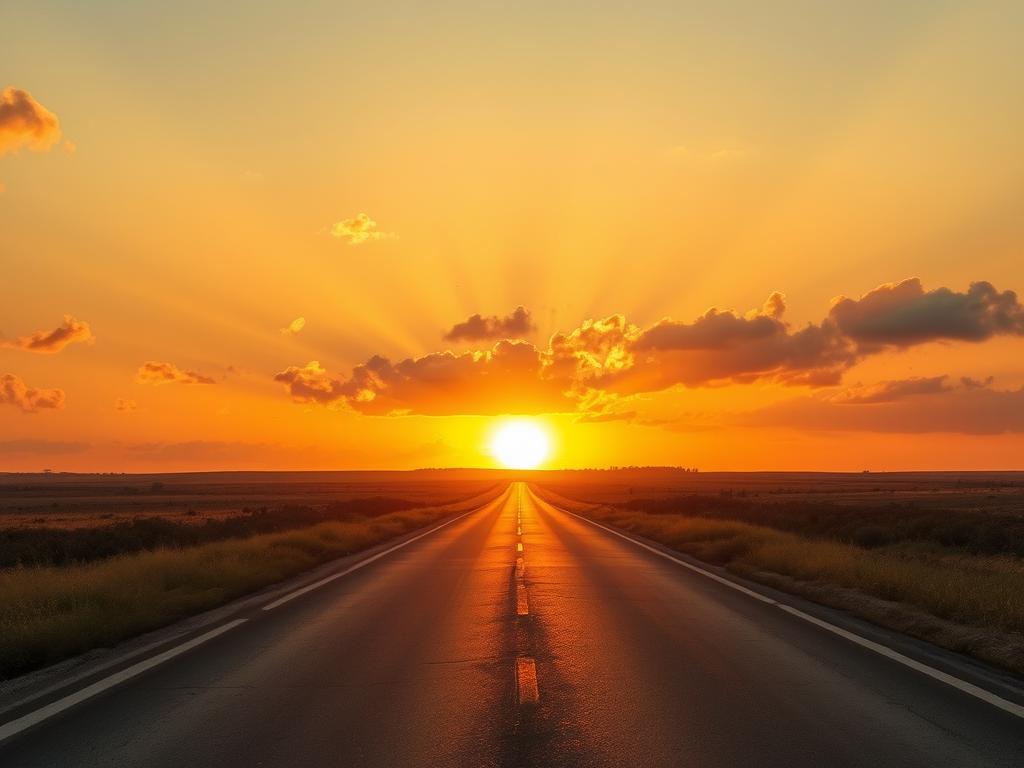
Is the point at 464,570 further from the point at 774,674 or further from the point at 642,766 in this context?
the point at 642,766

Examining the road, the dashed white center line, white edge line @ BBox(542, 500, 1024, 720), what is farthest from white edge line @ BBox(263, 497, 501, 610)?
white edge line @ BBox(542, 500, 1024, 720)

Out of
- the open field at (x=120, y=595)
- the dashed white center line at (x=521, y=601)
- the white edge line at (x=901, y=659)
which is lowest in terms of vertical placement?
the white edge line at (x=901, y=659)

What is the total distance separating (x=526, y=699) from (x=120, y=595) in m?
8.25

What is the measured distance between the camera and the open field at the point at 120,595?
986cm

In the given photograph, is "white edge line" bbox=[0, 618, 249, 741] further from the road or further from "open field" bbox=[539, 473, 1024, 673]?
"open field" bbox=[539, 473, 1024, 673]

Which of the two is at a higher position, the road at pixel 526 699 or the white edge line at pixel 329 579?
the white edge line at pixel 329 579

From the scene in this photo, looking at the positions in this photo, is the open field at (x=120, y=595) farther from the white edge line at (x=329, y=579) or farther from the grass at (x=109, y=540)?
the grass at (x=109, y=540)

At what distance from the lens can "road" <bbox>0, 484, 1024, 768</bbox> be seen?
586 cm

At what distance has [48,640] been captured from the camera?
32.2ft

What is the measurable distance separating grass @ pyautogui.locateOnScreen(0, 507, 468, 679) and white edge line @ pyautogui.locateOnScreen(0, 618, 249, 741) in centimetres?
116

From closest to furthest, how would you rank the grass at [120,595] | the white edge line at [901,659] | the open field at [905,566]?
the white edge line at [901,659]
the grass at [120,595]
the open field at [905,566]

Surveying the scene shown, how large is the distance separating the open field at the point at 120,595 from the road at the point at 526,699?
1.52 m

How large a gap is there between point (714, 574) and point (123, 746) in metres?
14.3

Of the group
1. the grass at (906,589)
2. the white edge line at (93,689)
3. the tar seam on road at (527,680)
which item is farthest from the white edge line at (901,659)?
the white edge line at (93,689)
